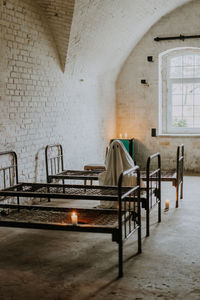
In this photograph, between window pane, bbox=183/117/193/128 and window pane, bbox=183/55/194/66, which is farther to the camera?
window pane, bbox=183/117/193/128

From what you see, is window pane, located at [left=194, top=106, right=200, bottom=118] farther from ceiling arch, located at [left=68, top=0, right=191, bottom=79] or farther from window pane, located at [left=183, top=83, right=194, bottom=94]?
ceiling arch, located at [left=68, top=0, right=191, bottom=79]

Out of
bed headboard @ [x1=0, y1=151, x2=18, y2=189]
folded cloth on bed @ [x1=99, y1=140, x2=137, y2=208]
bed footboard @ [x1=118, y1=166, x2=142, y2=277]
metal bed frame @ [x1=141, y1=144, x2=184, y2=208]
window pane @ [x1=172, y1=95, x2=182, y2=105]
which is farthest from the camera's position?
window pane @ [x1=172, y1=95, x2=182, y2=105]

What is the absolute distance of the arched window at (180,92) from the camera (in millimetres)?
9750

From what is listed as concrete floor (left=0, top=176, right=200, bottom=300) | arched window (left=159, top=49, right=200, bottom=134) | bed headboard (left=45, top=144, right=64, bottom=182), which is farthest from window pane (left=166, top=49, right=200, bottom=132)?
concrete floor (left=0, top=176, right=200, bottom=300)

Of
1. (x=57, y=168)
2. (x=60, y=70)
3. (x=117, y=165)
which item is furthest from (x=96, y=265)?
(x=60, y=70)

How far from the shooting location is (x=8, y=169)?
562 cm

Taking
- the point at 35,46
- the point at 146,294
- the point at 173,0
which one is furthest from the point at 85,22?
the point at 146,294

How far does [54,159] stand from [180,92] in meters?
4.54

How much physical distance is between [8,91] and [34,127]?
0.89m

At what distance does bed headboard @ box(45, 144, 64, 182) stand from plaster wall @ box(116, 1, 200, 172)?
3.37 m

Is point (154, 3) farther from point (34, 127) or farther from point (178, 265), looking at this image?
point (178, 265)

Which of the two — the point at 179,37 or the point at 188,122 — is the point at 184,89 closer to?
the point at 188,122

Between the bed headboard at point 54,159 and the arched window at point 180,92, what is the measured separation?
371 centimetres

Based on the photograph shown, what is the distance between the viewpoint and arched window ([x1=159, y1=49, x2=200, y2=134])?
384 inches
